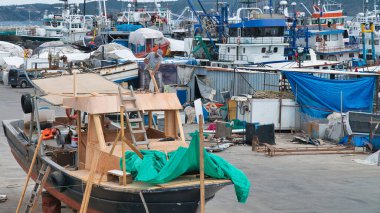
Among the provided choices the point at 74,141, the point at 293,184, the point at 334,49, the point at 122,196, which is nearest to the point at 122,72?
the point at 293,184

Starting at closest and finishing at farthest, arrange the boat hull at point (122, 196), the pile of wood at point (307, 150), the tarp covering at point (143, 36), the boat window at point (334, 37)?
1. the boat hull at point (122, 196)
2. the pile of wood at point (307, 150)
3. the boat window at point (334, 37)
4. the tarp covering at point (143, 36)

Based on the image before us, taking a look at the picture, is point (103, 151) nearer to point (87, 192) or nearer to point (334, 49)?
point (87, 192)

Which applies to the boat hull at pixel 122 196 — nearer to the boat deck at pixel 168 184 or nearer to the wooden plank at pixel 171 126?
the boat deck at pixel 168 184

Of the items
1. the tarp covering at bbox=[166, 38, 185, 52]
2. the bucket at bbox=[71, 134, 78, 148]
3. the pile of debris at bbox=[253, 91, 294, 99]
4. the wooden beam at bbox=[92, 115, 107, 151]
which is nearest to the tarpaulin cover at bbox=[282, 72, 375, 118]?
the pile of debris at bbox=[253, 91, 294, 99]

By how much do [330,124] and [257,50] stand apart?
18335 mm

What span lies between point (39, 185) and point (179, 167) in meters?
3.62

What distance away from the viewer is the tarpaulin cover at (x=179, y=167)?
1138 cm

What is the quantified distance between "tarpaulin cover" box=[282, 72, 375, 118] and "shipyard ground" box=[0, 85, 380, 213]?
478 cm

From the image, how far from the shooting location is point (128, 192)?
37.6ft

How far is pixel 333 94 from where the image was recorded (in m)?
26.6

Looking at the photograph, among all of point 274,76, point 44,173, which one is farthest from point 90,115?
point 274,76

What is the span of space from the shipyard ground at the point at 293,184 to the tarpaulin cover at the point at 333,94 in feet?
15.7

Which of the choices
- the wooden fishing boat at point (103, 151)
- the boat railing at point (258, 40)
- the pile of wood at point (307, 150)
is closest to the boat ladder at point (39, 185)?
the wooden fishing boat at point (103, 151)

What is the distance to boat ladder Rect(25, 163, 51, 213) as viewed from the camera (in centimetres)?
1370
